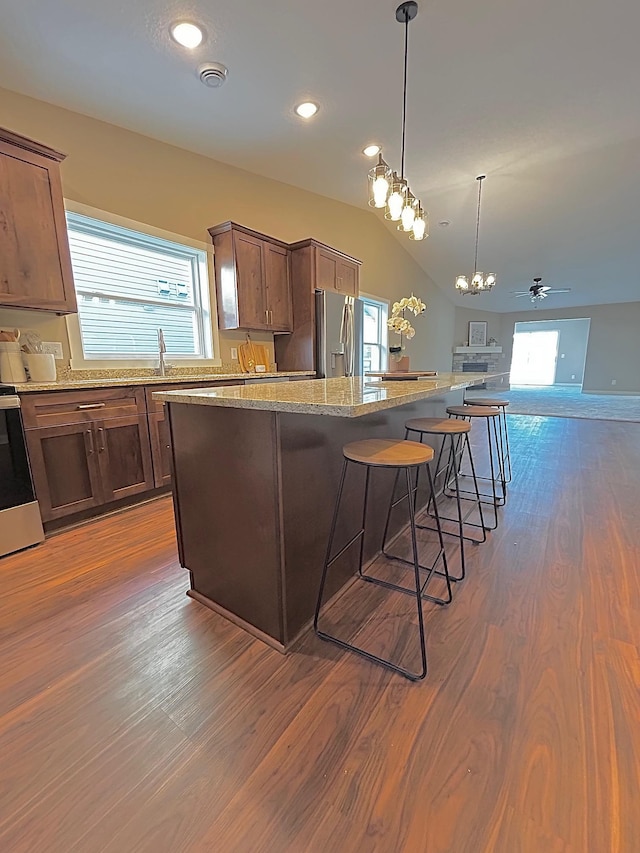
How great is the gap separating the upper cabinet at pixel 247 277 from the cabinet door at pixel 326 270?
1.33 ft

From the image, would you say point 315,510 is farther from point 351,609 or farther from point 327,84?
point 327,84

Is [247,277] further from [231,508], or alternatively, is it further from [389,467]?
[389,467]

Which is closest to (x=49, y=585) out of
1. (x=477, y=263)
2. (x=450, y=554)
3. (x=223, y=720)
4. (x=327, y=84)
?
(x=223, y=720)

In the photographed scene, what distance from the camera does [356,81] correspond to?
2.66 meters

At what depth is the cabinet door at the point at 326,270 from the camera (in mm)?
4161

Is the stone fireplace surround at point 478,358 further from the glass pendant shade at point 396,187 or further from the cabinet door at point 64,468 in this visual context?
the cabinet door at point 64,468

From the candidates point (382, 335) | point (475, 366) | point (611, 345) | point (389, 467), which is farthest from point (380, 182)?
point (611, 345)

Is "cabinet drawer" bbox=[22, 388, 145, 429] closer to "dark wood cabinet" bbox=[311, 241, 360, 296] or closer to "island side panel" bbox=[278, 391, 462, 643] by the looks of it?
"island side panel" bbox=[278, 391, 462, 643]

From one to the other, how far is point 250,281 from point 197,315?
0.64 meters

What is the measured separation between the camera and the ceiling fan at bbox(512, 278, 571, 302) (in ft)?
23.8

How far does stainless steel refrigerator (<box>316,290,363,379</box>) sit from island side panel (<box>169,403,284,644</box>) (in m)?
2.82

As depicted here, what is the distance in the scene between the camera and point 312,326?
4.16 meters

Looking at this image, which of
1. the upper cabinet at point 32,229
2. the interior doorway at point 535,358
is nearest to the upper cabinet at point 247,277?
the upper cabinet at point 32,229

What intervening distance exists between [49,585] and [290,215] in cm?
431
